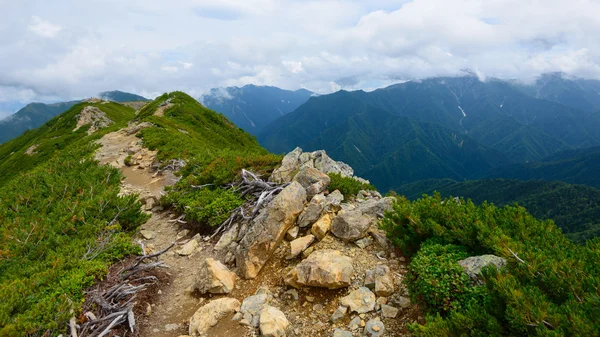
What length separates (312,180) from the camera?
35.9 feet

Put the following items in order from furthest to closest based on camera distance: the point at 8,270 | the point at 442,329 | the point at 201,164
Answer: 1. the point at 201,164
2. the point at 8,270
3. the point at 442,329

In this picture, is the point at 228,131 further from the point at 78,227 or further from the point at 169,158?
the point at 78,227

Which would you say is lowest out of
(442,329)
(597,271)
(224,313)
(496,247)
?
(224,313)

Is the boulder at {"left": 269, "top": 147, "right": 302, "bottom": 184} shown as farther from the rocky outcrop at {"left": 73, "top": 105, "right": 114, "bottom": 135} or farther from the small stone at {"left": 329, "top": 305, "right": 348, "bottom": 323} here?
the rocky outcrop at {"left": 73, "top": 105, "right": 114, "bottom": 135}

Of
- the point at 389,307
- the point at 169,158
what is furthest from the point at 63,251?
the point at 169,158

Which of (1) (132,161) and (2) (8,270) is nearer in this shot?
(2) (8,270)

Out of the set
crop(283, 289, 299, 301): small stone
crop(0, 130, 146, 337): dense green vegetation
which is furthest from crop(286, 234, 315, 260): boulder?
crop(0, 130, 146, 337): dense green vegetation

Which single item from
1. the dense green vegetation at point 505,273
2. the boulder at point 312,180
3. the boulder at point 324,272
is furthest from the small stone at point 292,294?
the boulder at point 312,180

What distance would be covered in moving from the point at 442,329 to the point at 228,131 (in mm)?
50490

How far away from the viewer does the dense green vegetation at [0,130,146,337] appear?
579 centimetres

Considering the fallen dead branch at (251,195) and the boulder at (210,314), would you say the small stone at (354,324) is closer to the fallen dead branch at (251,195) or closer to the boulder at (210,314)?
the boulder at (210,314)

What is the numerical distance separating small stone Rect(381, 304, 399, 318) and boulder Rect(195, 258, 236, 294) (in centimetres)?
395

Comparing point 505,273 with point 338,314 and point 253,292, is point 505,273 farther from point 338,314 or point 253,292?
point 253,292

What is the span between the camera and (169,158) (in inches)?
829
